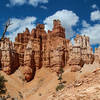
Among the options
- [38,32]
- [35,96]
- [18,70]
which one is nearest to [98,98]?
[35,96]

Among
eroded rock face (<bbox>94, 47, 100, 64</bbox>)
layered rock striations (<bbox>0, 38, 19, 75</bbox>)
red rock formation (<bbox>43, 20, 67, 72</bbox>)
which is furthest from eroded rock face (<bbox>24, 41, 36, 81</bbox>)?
eroded rock face (<bbox>94, 47, 100, 64</bbox>)

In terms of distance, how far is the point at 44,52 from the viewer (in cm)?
6675

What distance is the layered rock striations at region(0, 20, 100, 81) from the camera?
60062mm

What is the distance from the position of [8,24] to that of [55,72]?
48832 millimetres

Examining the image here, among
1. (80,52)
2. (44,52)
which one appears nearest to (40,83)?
(44,52)

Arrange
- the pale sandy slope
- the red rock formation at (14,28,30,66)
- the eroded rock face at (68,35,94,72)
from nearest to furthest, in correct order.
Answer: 1. the pale sandy slope
2. the eroded rock face at (68,35,94,72)
3. the red rock formation at (14,28,30,66)

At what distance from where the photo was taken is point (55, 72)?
59.9 metres

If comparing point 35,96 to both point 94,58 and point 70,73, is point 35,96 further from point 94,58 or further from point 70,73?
point 94,58

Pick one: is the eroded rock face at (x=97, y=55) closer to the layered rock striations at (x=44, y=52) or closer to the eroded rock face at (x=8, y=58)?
the layered rock striations at (x=44, y=52)

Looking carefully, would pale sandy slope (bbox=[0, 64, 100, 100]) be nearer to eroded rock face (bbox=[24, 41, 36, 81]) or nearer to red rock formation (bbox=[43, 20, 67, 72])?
eroded rock face (bbox=[24, 41, 36, 81])

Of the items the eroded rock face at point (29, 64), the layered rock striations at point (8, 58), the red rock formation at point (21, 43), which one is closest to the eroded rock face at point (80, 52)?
the eroded rock face at point (29, 64)

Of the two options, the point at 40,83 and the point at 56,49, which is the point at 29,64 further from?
the point at 56,49

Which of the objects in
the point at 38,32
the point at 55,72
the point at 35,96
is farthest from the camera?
the point at 38,32

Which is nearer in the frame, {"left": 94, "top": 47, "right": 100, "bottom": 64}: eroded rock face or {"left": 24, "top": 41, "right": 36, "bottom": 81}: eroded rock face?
{"left": 24, "top": 41, "right": 36, "bottom": 81}: eroded rock face
